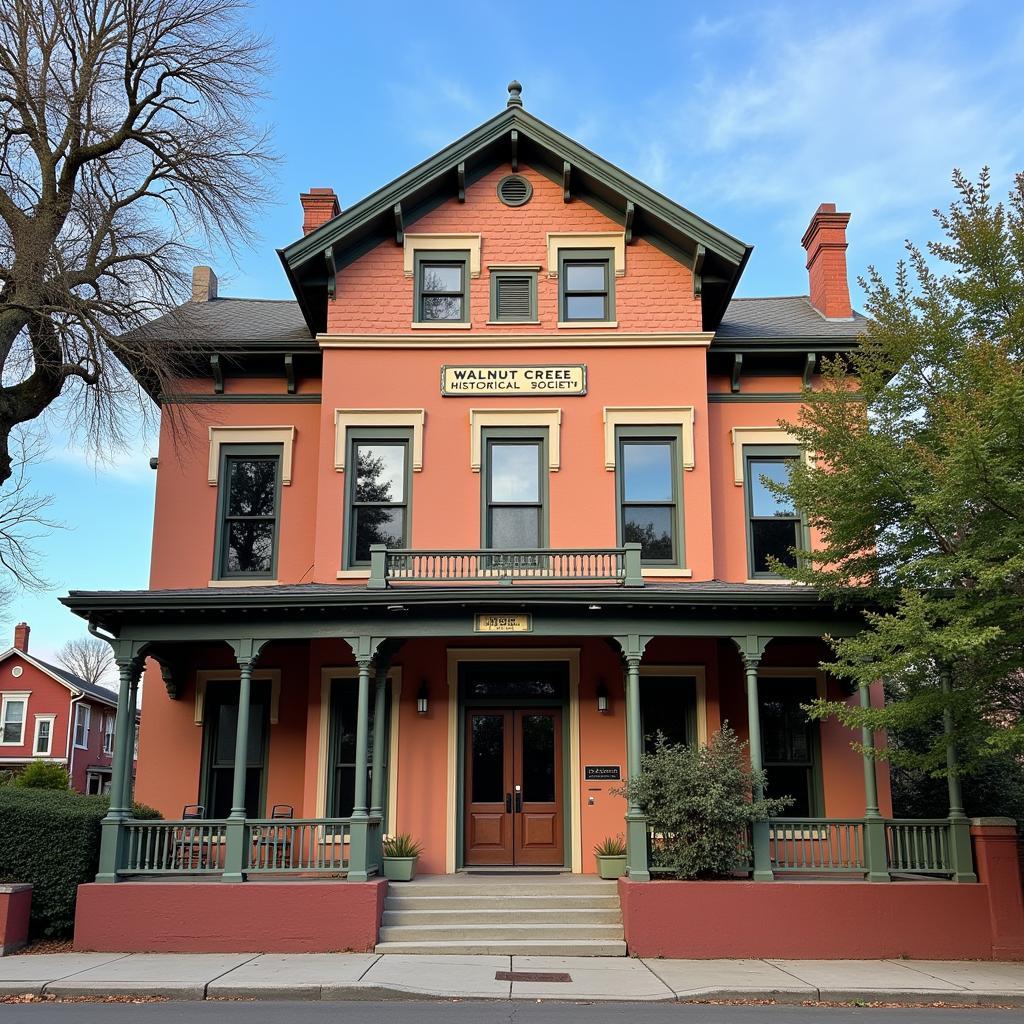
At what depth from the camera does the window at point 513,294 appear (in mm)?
16484

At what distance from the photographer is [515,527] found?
51.6 ft

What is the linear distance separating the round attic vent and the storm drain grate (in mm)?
11293

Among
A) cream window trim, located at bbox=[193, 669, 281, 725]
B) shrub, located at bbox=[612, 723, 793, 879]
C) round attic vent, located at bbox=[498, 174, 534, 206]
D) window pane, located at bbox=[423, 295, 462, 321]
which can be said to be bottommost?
shrub, located at bbox=[612, 723, 793, 879]

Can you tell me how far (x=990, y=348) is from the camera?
11.3 m

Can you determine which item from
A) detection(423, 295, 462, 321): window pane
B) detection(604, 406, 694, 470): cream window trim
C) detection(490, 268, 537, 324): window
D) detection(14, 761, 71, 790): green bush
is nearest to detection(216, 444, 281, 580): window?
detection(423, 295, 462, 321): window pane

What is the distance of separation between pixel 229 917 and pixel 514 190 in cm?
1136

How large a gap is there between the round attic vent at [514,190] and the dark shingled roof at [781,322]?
12.3 feet

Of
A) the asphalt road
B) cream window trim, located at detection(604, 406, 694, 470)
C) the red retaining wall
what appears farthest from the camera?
cream window trim, located at detection(604, 406, 694, 470)

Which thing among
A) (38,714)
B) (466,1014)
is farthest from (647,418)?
(38,714)

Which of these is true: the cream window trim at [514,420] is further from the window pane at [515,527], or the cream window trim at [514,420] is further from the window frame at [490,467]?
the window pane at [515,527]

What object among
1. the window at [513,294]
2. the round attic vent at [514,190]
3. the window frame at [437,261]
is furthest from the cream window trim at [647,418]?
the round attic vent at [514,190]

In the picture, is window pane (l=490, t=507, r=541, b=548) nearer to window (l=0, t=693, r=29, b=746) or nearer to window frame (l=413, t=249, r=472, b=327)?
window frame (l=413, t=249, r=472, b=327)

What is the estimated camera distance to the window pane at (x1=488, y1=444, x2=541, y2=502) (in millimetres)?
15883

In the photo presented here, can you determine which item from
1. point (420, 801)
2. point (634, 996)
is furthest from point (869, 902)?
point (420, 801)
